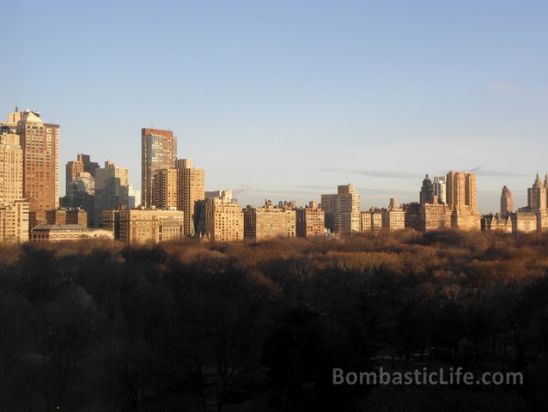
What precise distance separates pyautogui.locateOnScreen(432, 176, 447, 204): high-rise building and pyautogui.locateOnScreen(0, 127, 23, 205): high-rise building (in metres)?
33.6

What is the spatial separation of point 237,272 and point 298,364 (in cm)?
945

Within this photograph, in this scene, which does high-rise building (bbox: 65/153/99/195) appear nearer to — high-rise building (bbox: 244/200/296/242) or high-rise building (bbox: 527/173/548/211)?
high-rise building (bbox: 244/200/296/242)

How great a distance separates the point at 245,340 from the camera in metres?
8.84

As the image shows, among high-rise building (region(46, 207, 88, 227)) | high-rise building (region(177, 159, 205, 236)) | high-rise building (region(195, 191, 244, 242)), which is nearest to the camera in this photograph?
high-rise building (region(46, 207, 88, 227))

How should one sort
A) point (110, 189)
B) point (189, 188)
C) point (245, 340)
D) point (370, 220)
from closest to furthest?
point (245, 340) < point (189, 188) < point (110, 189) < point (370, 220)

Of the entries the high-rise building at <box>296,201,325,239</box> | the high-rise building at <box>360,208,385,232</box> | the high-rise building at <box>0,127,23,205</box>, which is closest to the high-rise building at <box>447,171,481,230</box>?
the high-rise building at <box>360,208,385,232</box>

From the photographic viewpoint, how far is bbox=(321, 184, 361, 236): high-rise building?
48.8 meters

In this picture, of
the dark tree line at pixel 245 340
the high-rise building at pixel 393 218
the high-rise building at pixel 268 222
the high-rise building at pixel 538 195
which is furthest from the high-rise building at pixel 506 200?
the dark tree line at pixel 245 340

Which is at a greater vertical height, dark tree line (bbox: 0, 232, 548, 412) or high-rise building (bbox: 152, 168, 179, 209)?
high-rise building (bbox: 152, 168, 179, 209)

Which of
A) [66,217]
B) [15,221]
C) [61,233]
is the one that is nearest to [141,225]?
[61,233]

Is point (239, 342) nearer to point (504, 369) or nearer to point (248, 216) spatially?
point (504, 369)

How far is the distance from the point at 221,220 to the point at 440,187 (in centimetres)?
2564

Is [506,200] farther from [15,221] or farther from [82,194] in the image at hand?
[15,221]

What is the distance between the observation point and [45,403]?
794 centimetres
